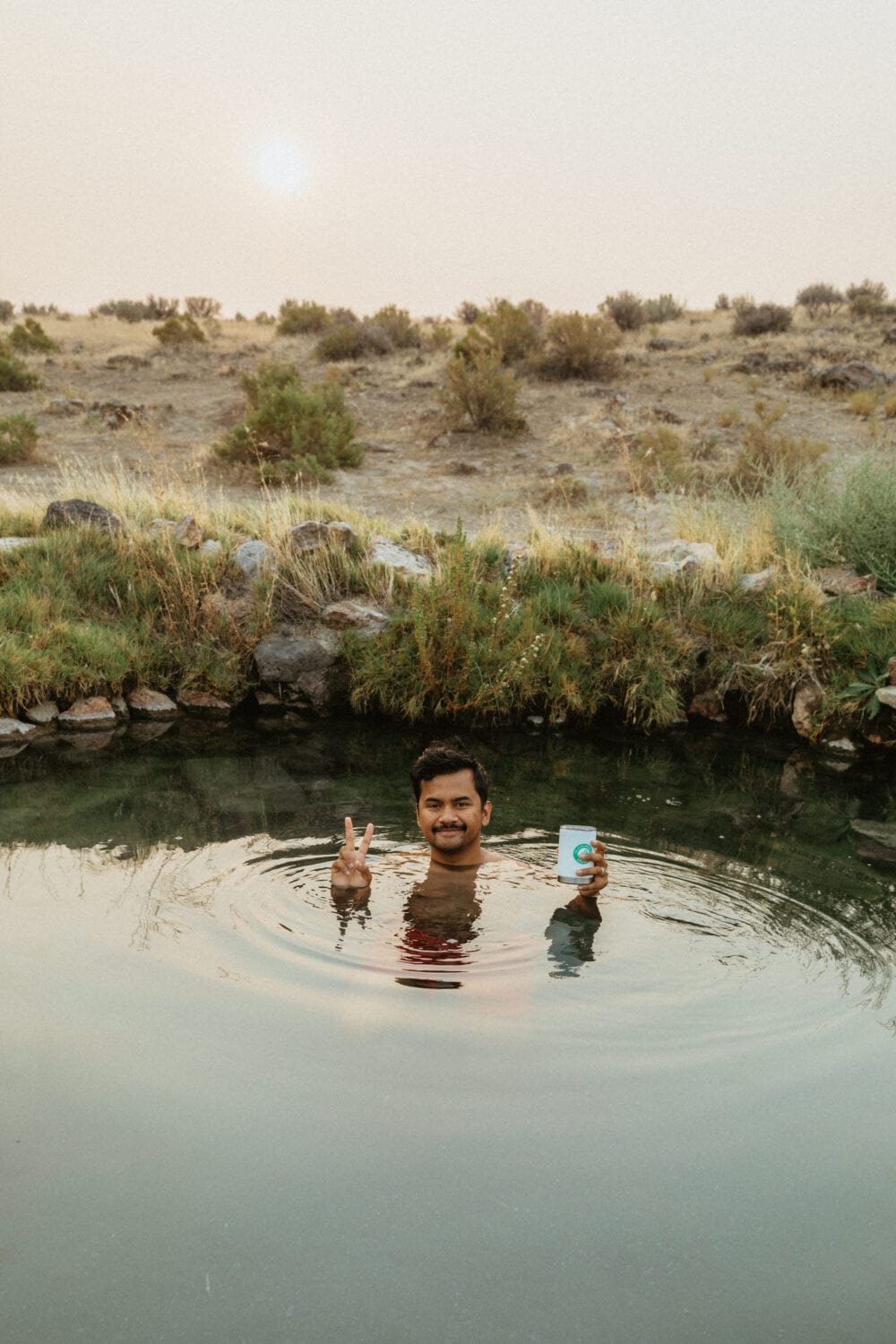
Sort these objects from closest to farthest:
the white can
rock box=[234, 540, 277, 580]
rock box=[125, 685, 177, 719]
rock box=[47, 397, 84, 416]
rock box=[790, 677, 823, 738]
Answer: the white can < rock box=[790, 677, 823, 738] < rock box=[125, 685, 177, 719] < rock box=[234, 540, 277, 580] < rock box=[47, 397, 84, 416]

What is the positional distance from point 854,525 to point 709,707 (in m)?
2.31

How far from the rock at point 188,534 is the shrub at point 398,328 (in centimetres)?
1844

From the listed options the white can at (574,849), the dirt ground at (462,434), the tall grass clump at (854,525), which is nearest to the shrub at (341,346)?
the dirt ground at (462,434)

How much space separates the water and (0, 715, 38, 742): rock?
170 centimetres

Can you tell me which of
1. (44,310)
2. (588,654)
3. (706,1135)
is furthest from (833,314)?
(706,1135)

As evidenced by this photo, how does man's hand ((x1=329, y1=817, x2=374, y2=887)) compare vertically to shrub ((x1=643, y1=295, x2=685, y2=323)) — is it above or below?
below

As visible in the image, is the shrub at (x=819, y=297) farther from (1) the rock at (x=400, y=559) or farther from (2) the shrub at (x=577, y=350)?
(1) the rock at (x=400, y=559)

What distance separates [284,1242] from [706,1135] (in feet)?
3.96

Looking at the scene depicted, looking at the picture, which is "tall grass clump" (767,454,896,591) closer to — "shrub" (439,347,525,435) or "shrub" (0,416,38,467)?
"shrub" (439,347,525,435)

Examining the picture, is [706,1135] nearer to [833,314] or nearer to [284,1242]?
[284,1242]

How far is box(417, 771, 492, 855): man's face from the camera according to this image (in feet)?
14.9

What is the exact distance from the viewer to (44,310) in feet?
132

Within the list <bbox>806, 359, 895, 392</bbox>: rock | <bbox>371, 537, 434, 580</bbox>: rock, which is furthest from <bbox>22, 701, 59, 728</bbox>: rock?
<bbox>806, 359, 895, 392</bbox>: rock

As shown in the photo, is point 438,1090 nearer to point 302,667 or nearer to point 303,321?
point 302,667
